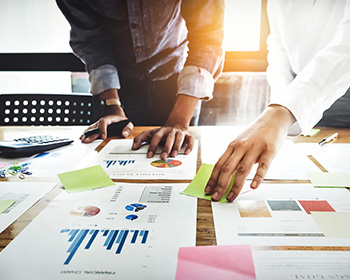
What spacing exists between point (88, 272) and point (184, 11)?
1028 mm

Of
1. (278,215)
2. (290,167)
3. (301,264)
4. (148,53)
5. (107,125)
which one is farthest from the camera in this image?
(148,53)

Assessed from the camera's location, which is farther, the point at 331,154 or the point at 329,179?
the point at 331,154

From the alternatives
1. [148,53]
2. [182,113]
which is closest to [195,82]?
[182,113]

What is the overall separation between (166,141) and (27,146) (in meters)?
0.37

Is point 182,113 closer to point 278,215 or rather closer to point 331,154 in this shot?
point 331,154

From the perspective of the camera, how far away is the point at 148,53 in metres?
1.26

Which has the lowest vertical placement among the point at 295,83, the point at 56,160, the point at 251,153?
the point at 56,160

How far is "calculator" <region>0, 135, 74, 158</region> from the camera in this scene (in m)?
0.80

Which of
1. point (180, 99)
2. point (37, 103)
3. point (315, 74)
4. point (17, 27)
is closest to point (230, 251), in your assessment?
point (315, 74)

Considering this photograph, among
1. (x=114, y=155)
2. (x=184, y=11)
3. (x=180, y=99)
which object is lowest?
(x=114, y=155)

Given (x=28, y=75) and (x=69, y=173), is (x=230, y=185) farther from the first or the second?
(x=28, y=75)

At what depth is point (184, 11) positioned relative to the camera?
3.76 ft

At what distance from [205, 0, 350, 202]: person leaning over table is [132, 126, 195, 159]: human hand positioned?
0.23 metres

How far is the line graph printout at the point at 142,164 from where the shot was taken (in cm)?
67
